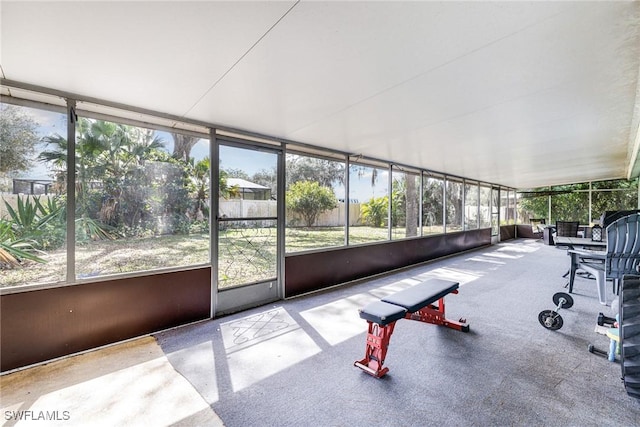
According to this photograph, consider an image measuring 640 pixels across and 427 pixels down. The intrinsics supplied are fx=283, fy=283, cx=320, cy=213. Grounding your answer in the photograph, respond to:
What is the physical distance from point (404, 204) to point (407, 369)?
4.68m

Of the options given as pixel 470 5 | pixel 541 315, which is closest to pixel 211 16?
pixel 470 5

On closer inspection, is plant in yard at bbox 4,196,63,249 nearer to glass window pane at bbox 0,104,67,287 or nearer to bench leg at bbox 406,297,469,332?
glass window pane at bbox 0,104,67,287

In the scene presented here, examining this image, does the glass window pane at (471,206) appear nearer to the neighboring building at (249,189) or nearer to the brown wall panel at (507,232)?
the brown wall panel at (507,232)

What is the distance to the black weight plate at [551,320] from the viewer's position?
10.2 feet

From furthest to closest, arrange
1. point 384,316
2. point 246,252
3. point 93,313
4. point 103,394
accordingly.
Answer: point 246,252, point 93,313, point 384,316, point 103,394

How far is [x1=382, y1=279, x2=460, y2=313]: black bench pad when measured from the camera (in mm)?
2604

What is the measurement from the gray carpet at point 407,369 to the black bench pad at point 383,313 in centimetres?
46

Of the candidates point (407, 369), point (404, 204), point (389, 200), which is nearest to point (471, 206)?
point (404, 204)

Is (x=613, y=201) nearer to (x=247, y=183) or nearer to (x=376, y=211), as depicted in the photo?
(x=376, y=211)

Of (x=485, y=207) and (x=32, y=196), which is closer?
(x=32, y=196)

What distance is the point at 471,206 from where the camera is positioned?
9.72 m

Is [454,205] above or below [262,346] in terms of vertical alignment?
above

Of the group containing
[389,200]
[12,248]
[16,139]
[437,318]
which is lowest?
[437,318]

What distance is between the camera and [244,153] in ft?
12.5
